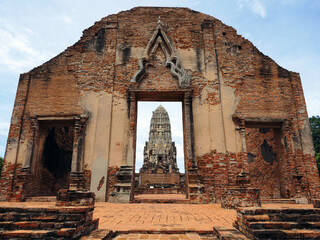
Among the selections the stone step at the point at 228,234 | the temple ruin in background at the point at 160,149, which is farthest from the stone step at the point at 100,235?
the temple ruin in background at the point at 160,149

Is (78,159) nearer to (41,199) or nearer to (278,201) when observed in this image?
(41,199)

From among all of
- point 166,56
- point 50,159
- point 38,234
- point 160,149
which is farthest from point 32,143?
point 160,149

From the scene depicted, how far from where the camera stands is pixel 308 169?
8805 mm

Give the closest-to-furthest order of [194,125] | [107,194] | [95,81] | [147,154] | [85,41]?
[107,194], [194,125], [95,81], [85,41], [147,154]

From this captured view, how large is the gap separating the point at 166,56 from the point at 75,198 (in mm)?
7088

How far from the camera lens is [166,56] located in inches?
400

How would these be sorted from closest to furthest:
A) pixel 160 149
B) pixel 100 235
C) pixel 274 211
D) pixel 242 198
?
pixel 100 235
pixel 274 211
pixel 242 198
pixel 160 149

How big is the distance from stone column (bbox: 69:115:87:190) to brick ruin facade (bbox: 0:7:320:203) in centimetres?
4

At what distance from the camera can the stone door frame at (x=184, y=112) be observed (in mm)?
8656

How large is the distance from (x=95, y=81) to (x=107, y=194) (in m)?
4.70

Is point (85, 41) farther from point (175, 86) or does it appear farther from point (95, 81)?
point (175, 86)

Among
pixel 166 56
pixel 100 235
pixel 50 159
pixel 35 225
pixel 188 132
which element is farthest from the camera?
pixel 50 159

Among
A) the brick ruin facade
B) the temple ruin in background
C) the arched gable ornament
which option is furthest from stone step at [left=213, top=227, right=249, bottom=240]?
the temple ruin in background

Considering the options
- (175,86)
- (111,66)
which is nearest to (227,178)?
(175,86)
